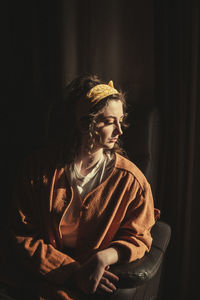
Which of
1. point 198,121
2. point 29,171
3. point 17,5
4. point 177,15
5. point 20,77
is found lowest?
point 29,171

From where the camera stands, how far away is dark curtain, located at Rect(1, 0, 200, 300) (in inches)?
59.1

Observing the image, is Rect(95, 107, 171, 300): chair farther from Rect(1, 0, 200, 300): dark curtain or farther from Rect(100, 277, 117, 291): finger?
Rect(1, 0, 200, 300): dark curtain

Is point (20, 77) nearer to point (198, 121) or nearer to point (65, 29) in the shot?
point (65, 29)

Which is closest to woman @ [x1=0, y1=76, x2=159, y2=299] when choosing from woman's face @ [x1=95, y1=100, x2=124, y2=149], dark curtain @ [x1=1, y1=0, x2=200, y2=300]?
woman's face @ [x1=95, y1=100, x2=124, y2=149]

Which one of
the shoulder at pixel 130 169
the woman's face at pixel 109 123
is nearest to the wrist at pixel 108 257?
the shoulder at pixel 130 169

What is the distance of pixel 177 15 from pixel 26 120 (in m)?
0.89

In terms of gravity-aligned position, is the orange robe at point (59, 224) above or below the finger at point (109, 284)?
above

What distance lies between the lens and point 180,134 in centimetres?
156

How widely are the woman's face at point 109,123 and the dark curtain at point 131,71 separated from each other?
1.42 ft

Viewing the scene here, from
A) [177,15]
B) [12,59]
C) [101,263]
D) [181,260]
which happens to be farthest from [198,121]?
[12,59]

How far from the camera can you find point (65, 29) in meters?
1.83

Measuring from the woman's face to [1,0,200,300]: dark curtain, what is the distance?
1.42 ft

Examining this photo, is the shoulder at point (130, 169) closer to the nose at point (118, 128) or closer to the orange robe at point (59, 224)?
the orange robe at point (59, 224)

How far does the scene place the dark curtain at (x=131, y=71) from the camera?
1.50 meters
